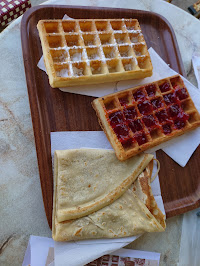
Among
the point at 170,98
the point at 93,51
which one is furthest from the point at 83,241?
the point at 93,51

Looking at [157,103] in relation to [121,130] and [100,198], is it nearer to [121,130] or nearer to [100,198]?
[121,130]

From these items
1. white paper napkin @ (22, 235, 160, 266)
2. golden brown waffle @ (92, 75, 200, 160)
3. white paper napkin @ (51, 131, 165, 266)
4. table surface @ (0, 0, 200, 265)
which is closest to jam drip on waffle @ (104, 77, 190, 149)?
golden brown waffle @ (92, 75, 200, 160)

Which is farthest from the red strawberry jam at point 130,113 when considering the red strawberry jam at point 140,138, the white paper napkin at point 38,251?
the white paper napkin at point 38,251

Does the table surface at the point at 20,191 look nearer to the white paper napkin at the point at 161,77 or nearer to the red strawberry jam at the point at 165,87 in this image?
the white paper napkin at the point at 161,77

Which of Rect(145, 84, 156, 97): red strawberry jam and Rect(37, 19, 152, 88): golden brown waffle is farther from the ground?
Rect(37, 19, 152, 88): golden brown waffle

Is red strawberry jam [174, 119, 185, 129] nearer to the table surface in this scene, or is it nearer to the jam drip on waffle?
the jam drip on waffle

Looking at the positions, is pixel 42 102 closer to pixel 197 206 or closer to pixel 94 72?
→ pixel 94 72
